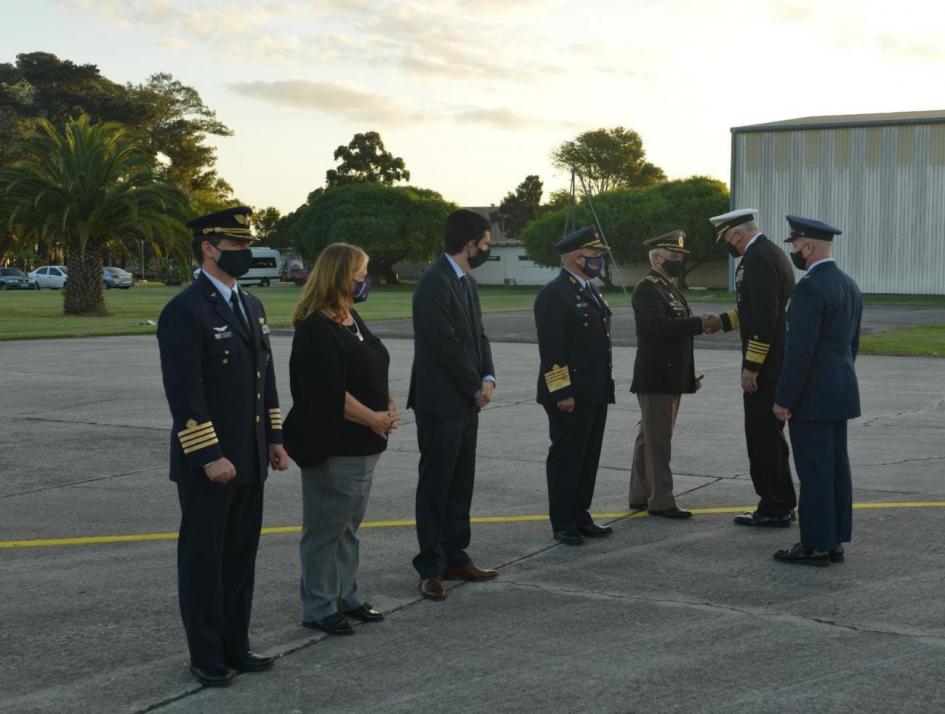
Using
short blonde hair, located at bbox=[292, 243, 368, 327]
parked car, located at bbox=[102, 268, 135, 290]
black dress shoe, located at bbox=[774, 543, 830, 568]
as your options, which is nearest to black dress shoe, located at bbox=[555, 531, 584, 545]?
black dress shoe, located at bbox=[774, 543, 830, 568]

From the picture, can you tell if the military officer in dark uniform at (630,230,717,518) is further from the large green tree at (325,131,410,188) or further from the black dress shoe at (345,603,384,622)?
the large green tree at (325,131,410,188)

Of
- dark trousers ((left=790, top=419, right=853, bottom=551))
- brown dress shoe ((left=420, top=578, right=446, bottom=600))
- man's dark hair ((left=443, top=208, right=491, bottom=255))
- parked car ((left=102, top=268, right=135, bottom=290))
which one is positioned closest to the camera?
brown dress shoe ((left=420, top=578, right=446, bottom=600))

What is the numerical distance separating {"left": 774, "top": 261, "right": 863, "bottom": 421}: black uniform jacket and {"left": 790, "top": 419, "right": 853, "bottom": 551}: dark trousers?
0.12 meters

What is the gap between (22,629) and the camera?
5.58 metres

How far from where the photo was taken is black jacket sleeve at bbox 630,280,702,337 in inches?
320

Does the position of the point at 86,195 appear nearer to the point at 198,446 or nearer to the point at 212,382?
the point at 212,382

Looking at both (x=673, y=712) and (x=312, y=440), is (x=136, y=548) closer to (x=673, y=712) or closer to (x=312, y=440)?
(x=312, y=440)

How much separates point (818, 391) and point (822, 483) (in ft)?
1.73

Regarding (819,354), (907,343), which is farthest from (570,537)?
(907,343)

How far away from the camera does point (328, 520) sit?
551 centimetres

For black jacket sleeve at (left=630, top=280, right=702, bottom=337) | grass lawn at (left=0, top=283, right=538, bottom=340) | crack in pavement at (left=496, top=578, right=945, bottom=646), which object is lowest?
crack in pavement at (left=496, top=578, right=945, bottom=646)

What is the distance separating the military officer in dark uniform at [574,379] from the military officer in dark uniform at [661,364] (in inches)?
27.1

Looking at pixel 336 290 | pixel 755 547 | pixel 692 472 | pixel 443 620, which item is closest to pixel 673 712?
pixel 443 620

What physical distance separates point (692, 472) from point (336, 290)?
5.27 metres
